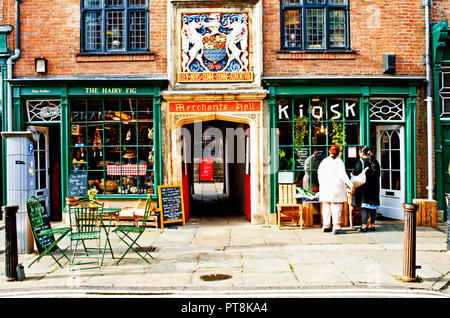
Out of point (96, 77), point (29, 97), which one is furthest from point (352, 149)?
point (29, 97)

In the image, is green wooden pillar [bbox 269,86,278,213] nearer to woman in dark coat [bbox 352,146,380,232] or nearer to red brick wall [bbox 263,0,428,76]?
red brick wall [bbox 263,0,428,76]

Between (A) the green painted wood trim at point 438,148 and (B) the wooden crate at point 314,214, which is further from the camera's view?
(A) the green painted wood trim at point 438,148

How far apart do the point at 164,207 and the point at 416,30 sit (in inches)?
313

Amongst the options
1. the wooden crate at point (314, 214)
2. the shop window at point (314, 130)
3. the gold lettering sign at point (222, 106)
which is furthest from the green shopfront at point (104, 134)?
the wooden crate at point (314, 214)

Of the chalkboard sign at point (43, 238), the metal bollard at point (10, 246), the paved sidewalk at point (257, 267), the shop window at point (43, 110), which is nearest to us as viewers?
the paved sidewalk at point (257, 267)

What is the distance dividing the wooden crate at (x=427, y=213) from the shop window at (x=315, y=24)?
4.41 m

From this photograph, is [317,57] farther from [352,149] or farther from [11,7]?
[11,7]

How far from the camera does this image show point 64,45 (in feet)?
36.6

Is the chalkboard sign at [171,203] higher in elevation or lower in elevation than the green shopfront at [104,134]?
lower

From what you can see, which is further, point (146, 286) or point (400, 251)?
point (400, 251)

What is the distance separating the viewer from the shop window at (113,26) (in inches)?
441

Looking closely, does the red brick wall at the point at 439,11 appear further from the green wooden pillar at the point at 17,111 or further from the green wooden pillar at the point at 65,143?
the green wooden pillar at the point at 17,111

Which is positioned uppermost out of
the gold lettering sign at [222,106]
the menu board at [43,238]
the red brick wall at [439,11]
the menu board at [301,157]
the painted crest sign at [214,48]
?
the red brick wall at [439,11]
